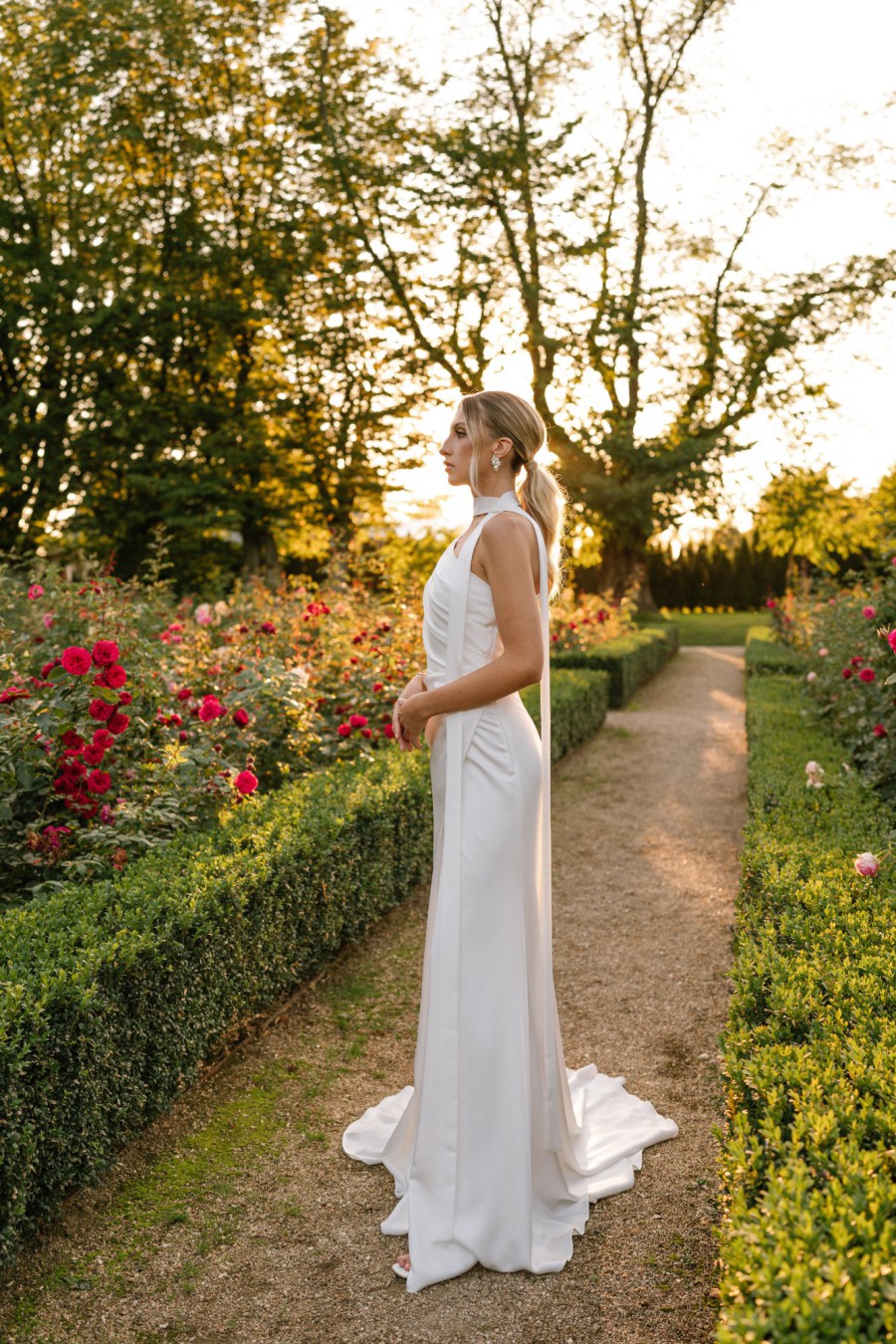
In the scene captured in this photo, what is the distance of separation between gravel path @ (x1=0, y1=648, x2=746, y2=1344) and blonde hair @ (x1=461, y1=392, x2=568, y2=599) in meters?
1.82

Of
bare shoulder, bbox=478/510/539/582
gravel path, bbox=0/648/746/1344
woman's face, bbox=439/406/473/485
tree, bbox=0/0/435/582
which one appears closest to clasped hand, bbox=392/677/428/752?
bare shoulder, bbox=478/510/539/582

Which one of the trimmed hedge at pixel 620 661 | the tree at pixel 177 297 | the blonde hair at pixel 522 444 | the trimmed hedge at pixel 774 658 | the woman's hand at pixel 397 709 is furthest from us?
the tree at pixel 177 297

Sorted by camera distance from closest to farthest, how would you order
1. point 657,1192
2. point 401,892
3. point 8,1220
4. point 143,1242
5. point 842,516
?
point 8,1220, point 143,1242, point 657,1192, point 401,892, point 842,516

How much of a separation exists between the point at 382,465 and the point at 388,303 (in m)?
3.22

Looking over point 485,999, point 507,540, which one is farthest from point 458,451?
point 485,999

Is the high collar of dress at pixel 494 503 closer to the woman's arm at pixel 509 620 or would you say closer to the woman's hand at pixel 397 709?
the woman's arm at pixel 509 620

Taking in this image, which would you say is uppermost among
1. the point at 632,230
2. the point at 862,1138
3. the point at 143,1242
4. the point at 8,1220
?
the point at 632,230

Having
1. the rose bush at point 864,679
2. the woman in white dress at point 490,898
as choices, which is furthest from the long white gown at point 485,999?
the rose bush at point 864,679

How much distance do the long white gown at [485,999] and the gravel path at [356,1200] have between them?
0.11 meters

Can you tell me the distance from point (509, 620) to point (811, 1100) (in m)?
1.30

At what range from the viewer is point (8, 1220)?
2.53m

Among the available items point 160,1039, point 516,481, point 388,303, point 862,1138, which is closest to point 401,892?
point 160,1039

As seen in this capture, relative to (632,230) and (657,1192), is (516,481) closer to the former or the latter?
(657,1192)

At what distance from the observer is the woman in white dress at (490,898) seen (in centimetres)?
268
